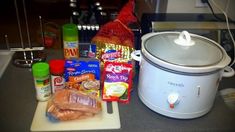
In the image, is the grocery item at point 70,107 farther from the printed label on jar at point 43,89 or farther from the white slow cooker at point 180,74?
the white slow cooker at point 180,74

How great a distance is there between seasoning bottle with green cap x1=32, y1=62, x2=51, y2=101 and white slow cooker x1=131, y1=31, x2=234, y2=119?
0.30 meters

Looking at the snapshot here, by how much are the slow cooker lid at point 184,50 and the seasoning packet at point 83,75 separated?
197mm

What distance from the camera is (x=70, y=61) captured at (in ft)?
2.94

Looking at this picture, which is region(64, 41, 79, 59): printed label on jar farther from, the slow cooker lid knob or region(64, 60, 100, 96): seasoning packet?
the slow cooker lid knob

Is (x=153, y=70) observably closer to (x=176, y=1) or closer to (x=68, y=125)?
(x=68, y=125)

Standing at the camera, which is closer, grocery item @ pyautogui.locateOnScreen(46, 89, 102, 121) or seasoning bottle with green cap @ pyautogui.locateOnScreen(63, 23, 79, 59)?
grocery item @ pyautogui.locateOnScreen(46, 89, 102, 121)

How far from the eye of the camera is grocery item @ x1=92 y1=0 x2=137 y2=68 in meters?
0.98

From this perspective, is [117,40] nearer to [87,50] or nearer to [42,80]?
[87,50]

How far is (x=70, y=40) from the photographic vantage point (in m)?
0.99

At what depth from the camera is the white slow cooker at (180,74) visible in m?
0.74

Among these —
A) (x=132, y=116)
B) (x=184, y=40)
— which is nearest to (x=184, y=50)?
(x=184, y=40)

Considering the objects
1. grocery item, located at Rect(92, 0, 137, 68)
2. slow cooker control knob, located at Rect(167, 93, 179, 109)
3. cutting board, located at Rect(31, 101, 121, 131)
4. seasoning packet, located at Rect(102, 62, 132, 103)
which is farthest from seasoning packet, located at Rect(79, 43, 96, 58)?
slow cooker control knob, located at Rect(167, 93, 179, 109)

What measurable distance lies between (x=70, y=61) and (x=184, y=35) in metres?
0.37

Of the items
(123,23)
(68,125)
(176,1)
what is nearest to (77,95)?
(68,125)
